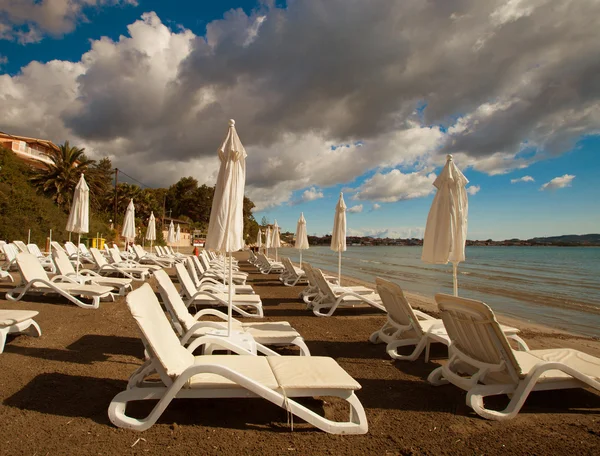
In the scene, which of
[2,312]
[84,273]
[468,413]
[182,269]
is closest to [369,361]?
[468,413]

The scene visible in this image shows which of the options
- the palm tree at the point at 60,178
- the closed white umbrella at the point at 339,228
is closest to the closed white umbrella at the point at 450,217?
the closed white umbrella at the point at 339,228

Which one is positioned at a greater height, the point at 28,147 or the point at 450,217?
the point at 28,147

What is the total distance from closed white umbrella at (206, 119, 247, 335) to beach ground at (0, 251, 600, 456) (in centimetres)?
134

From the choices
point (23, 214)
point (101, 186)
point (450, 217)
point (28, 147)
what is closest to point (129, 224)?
point (23, 214)

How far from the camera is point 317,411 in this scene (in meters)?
3.16

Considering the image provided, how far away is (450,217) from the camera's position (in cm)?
488

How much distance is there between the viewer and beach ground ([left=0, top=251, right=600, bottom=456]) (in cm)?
253

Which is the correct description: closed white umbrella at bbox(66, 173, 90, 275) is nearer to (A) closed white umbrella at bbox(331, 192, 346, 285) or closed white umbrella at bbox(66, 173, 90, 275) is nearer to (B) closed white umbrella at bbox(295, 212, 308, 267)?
(A) closed white umbrella at bbox(331, 192, 346, 285)

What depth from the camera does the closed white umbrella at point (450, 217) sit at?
4.88 m

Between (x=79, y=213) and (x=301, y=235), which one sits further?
(x=301, y=235)

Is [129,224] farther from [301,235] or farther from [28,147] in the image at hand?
[28,147]

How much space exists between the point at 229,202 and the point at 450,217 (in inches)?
110

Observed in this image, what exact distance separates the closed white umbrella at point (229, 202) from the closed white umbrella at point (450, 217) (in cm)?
255

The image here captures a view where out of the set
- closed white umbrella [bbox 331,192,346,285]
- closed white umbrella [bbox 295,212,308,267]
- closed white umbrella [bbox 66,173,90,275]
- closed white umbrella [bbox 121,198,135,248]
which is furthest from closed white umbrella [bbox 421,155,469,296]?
closed white umbrella [bbox 121,198,135,248]
